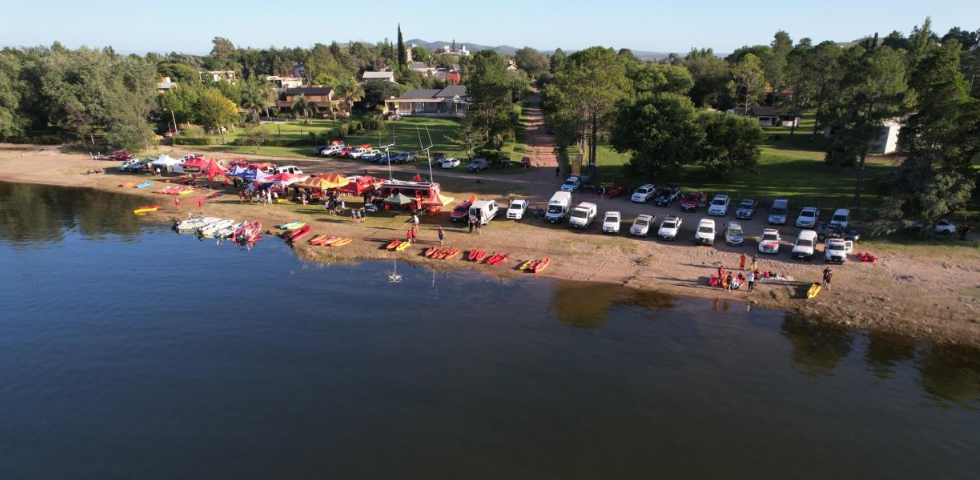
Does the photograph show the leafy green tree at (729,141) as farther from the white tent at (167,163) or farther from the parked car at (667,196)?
the white tent at (167,163)

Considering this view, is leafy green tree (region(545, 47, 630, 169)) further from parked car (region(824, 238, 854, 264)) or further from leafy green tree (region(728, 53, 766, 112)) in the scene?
leafy green tree (region(728, 53, 766, 112))

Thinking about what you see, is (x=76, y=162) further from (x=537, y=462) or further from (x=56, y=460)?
(x=537, y=462)

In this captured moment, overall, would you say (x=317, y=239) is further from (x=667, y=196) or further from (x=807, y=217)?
(x=807, y=217)

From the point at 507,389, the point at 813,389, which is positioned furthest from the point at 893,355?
the point at 507,389

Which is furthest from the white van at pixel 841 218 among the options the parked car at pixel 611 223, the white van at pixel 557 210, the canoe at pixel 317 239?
the canoe at pixel 317 239

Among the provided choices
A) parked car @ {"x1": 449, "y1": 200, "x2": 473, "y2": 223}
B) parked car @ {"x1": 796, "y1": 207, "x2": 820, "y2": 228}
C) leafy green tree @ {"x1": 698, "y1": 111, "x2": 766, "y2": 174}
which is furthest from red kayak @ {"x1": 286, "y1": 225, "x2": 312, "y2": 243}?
parked car @ {"x1": 796, "y1": 207, "x2": 820, "y2": 228}

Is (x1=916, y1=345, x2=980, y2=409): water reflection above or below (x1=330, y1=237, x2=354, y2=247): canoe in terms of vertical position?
below
